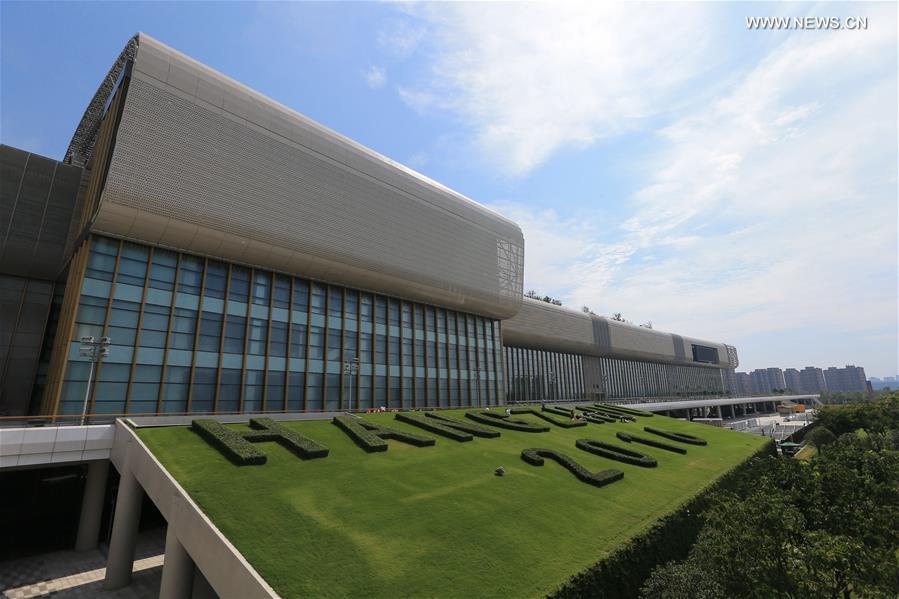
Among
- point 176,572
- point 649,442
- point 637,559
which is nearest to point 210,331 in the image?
point 176,572

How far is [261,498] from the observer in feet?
50.4

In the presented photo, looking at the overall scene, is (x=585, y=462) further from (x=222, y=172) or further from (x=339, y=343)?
(x=222, y=172)

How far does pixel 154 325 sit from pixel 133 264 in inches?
191

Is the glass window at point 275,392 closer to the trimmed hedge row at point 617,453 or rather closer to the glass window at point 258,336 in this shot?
the glass window at point 258,336

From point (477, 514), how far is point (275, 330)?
94.7 feet

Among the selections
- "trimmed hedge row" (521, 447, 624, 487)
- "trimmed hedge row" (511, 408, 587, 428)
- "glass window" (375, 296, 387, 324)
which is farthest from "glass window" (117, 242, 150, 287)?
"trimmed hedge row" (511, 408, 587, 428)

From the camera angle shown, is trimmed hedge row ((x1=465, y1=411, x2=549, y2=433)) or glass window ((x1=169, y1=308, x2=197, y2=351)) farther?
glass window ((x1=169, y1=308, x2=197, y2=351))

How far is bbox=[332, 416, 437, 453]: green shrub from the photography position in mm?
22602

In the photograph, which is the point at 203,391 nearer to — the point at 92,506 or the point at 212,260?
the point at 212,260

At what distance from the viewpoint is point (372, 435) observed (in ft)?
79.8

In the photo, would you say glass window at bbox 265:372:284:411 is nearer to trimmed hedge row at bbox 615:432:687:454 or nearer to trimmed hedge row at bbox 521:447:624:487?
trimmed hedge row at bbox 521:447:624:487

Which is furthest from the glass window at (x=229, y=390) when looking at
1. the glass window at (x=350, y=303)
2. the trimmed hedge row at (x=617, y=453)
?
the trimmed hedge row at (x=617, y=453)

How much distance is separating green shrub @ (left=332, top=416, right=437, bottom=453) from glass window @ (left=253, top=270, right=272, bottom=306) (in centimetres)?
1680

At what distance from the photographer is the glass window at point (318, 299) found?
42.8 meters
